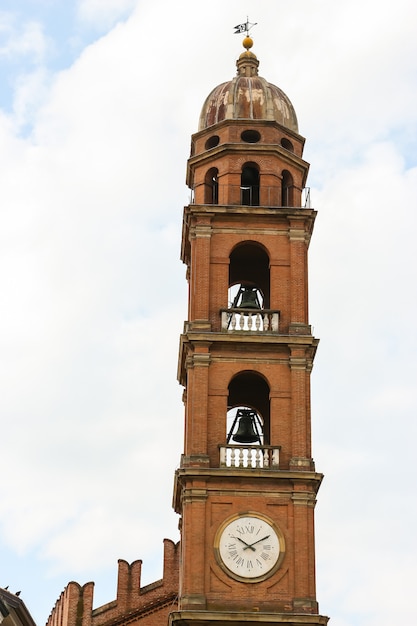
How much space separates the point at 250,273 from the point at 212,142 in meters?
4.24

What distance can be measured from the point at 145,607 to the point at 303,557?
8.66m

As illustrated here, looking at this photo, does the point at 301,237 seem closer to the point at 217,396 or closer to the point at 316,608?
the point at 217,396

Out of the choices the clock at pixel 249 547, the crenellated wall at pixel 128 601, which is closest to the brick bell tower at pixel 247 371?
the clock at pixel 249 547

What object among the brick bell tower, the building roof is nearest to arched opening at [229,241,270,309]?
the brick bell tower

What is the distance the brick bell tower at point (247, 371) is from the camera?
43.2m

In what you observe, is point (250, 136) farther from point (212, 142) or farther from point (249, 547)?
point (249, 547)

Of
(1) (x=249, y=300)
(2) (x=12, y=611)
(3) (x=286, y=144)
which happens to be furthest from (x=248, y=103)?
(2) (x=12, y=611)

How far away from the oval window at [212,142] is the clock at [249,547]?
12246mm

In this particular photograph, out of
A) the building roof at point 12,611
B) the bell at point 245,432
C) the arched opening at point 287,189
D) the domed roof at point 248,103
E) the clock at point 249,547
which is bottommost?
the building roof at point 12,611

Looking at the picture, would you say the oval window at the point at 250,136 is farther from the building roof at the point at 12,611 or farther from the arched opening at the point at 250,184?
the building roof at the point at 12,611

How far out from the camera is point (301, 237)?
47.5m

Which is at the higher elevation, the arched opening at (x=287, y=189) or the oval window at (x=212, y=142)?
the oval window at (x=212, y=142)

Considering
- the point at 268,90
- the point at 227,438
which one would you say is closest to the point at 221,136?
the point at 268,90

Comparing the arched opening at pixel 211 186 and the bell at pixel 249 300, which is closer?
the bell at pixel 249 300
